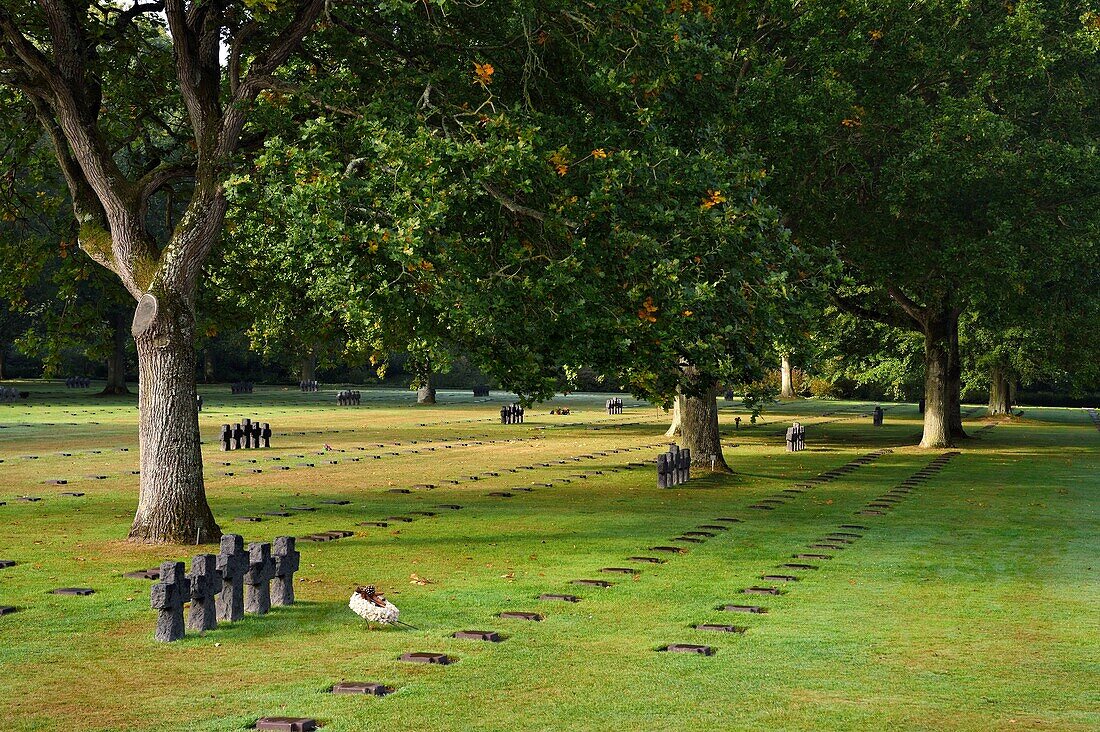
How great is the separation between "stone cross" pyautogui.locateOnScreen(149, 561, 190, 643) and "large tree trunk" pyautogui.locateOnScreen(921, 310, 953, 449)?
31093 mm

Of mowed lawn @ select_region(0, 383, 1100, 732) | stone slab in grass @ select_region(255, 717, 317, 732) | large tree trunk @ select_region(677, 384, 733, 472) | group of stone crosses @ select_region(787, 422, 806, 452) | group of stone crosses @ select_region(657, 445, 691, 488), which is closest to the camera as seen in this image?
stone slab in grass @ select_region(255, 717, 317, 732)

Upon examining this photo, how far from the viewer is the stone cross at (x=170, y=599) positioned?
950 cm

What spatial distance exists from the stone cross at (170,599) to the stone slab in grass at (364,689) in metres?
2.08

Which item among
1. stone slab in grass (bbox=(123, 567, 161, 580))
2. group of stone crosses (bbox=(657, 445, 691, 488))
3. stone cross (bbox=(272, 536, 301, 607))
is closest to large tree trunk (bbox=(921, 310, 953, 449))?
group of stone crosses (bbox=(657, 445, 691, 488))

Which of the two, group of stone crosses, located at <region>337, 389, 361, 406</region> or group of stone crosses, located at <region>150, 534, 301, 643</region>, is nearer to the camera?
group of stone crosses, located at <region>150, 534, 301, 643</region>

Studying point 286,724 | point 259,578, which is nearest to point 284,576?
point 259,578

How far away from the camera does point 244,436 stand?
32.4 meters

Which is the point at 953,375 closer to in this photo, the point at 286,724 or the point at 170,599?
the point at 170,599

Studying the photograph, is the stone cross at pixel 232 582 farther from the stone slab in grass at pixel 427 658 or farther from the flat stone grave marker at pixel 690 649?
the flat stone grave marker at pixel 690 649

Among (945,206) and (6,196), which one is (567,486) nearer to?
(6,196)

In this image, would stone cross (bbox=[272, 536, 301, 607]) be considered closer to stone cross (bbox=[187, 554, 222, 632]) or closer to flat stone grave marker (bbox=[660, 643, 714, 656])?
stone cross (bbox=[187, 554, 222, 632])

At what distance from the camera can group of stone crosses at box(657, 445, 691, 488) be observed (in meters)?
23.6

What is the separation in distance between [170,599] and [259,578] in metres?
1.18

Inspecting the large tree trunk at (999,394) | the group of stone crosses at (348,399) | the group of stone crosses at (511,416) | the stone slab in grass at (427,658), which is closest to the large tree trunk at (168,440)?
the stone slab in grass at (427,658)
